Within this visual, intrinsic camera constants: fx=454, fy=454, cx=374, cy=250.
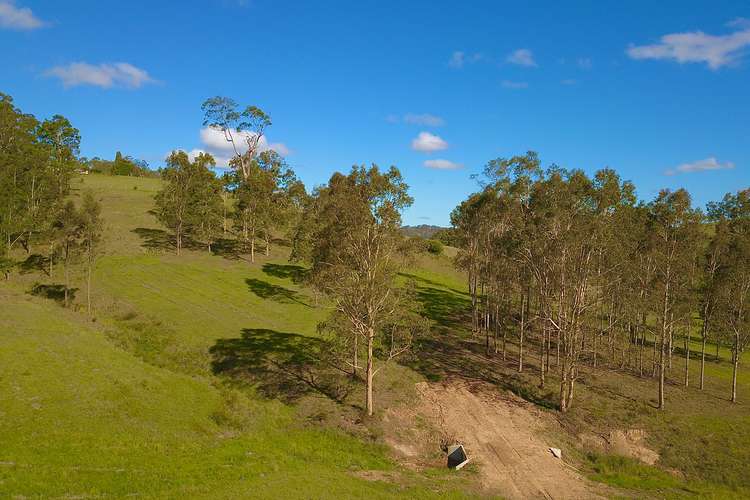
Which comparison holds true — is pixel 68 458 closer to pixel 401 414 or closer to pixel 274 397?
pixel 274 397

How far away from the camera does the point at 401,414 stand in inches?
1403

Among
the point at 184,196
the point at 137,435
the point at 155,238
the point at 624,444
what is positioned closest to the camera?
the point at 137,435

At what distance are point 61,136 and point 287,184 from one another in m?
52.6

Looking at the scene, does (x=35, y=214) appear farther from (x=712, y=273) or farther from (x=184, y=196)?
(x=712, y=273)

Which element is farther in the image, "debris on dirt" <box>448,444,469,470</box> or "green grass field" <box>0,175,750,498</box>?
"debris on dirt" <box>448,444,469,470</box>

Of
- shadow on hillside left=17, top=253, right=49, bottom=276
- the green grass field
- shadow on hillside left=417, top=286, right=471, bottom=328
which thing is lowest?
the green grass field

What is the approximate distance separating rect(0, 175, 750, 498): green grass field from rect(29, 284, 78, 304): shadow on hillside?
0.56 metres

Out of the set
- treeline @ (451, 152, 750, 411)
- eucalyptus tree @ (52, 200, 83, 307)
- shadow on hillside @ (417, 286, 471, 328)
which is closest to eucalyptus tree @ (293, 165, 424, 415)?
treeline @ (451, 152, 750, 411)

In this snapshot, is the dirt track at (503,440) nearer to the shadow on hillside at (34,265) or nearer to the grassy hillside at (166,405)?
the grassy hillside at (166,405)

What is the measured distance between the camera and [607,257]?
44.9 metres

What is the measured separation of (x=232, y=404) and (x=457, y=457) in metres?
16.4

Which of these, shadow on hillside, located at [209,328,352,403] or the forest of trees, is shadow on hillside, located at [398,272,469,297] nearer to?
the forest of trees

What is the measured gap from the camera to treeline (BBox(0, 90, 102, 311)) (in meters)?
45.0

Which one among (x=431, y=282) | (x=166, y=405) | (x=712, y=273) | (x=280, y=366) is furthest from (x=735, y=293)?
(x=431, y=282)
